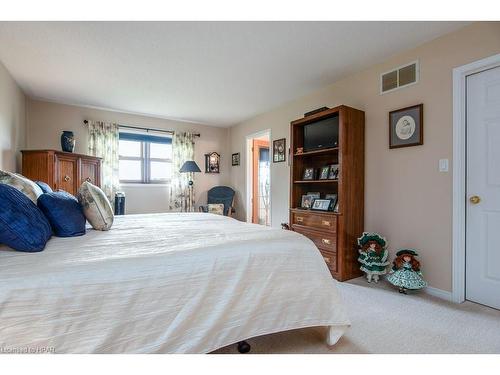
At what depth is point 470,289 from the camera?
2.25m

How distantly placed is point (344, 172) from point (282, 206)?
162 cm

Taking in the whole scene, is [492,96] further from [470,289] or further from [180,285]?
[180,285]

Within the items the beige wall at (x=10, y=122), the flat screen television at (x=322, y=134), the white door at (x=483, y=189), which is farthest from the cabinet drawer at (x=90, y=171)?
the white door at (x=483, y=189)

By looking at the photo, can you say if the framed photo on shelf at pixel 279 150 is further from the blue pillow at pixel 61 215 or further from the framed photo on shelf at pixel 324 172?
the blue pillow at pixel 61 215

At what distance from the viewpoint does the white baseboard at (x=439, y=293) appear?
2299mm

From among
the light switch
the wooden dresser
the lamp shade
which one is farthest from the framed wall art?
the light switch

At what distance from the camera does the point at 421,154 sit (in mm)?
2502

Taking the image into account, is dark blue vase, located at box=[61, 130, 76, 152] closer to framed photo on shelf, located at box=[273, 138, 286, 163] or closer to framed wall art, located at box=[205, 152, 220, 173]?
framed wall art, located at box=[205, 152, 220, 173]

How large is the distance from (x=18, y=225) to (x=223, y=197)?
4242mm

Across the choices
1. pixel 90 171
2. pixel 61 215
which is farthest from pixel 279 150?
pixel 61 215

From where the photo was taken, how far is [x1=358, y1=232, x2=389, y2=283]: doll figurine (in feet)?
8.77

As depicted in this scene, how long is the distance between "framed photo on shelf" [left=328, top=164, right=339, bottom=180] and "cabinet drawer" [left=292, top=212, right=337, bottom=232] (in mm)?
485

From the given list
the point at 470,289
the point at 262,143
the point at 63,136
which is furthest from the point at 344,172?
the point at 63,136

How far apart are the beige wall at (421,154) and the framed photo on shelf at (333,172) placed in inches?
13.2
